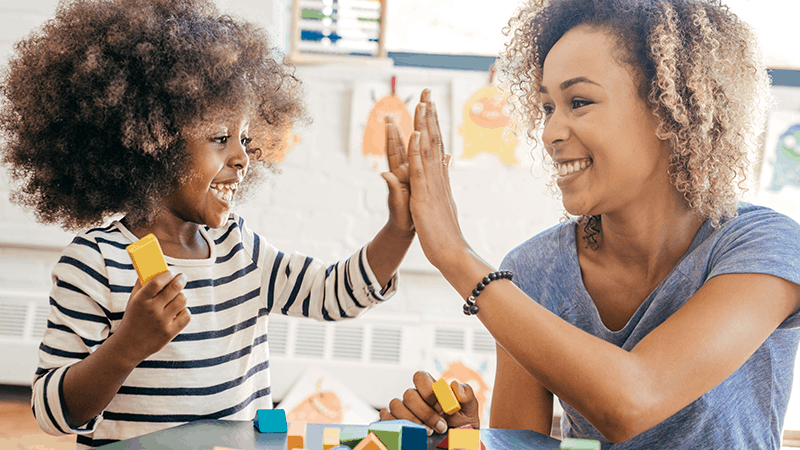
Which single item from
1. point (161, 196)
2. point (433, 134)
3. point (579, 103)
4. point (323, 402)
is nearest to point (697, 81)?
point (579, 103)

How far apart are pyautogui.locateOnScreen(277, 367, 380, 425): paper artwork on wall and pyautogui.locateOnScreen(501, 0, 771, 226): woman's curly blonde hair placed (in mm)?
1374

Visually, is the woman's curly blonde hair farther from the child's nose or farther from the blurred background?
the blurred background

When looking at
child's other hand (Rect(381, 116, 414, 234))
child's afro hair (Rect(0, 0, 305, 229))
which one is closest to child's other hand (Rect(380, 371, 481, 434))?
child's other hand (Rect(381, 116, 414, 234))

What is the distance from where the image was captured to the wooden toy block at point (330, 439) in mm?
624

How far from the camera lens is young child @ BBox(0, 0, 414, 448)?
0.84 meters

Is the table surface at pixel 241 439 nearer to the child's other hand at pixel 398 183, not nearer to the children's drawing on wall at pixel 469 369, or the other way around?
the child's other hand at pixel 398 183

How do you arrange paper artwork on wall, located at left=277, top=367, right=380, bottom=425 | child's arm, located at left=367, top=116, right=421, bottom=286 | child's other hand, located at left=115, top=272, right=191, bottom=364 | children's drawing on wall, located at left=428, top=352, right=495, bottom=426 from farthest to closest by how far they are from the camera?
children's drawing on wall, located at left=428, top=352, right=495, bottom=426 < paper artwork on wall, located at left=277, top=367, right=380, bottom=425 < child's arm, located at left=367, top=116, right=421, bottom=286 < child's other hand, located at left=115, top=272, right=191, bottom=364

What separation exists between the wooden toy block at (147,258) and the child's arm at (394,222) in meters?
0.33

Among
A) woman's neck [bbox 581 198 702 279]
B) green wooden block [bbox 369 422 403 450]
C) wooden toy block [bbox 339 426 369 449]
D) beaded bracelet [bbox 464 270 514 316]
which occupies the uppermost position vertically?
woman's neck [bbox 581 198 702 279]

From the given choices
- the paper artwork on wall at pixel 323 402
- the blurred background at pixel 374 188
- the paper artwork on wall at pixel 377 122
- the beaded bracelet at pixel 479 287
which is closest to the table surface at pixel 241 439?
the beaded bracelet at pixel 479 287

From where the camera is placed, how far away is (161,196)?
0.94m

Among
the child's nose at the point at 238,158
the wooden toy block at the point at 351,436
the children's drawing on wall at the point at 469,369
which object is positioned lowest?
the children's drawing on wall at the point at 469,369

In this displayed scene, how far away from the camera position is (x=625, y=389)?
2.13 feet

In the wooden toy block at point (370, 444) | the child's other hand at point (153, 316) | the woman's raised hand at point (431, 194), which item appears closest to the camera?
the wooden toy block at point (370, 444)
